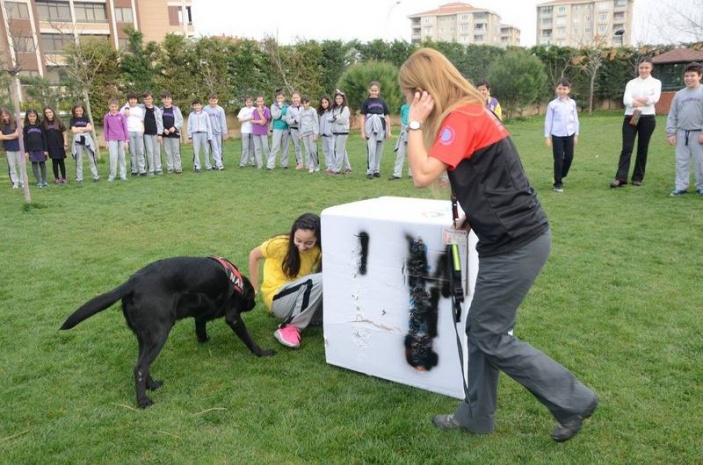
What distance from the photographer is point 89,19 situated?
155 feet

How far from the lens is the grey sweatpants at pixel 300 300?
4.07 metres

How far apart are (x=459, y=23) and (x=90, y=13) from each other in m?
87.1

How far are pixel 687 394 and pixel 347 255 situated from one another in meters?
2.12

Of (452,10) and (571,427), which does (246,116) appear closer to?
(571,427)

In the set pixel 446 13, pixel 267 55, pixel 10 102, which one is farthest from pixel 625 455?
pixel 446 13

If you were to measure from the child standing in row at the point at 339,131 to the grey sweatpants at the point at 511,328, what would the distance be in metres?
10.3

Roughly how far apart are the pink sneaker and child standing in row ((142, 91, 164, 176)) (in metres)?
10.6

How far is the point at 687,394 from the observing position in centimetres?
320

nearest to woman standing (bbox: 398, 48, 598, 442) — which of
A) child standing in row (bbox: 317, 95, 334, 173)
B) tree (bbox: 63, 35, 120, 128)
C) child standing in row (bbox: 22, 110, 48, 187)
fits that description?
child standing in row (bbox: 317, 95, 334, 173)

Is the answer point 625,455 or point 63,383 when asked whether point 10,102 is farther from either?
point 625,455

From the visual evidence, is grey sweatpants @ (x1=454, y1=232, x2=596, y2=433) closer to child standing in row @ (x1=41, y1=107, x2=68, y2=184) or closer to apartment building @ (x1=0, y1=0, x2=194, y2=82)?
child standing in row @ (x1=41, y1=107, x2=68, y2=184)

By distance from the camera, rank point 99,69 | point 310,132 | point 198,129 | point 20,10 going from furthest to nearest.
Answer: point 20,10, point 99,69, point 198,129, point 310,132

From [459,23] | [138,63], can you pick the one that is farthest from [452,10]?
[138,63]

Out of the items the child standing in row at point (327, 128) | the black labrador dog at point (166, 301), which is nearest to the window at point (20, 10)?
the child standing in row at point (327, 128)
